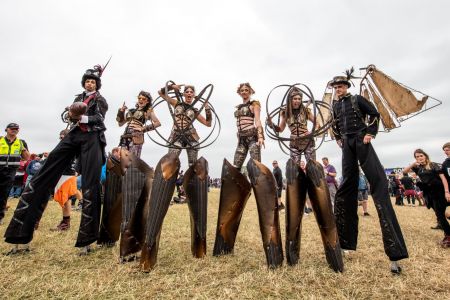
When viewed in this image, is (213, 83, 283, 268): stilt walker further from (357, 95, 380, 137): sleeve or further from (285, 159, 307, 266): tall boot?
(357, 95, 380, 137): sleeve

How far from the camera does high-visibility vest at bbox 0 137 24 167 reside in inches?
279

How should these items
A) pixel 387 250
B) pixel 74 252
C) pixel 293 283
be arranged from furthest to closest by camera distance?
pixel 74 252
pixel 387 250
pixel 293 283

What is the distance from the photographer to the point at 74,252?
409cm

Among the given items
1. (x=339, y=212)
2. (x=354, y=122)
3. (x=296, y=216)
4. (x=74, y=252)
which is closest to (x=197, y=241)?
(x=296, y=216)

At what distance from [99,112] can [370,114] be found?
175 inches

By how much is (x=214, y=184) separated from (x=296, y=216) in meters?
59.3

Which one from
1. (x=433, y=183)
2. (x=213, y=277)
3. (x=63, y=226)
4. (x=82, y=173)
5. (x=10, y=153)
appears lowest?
(x=213, y=277)

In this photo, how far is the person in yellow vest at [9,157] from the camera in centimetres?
698

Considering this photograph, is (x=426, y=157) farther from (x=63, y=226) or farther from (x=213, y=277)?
(x=63, y=226)

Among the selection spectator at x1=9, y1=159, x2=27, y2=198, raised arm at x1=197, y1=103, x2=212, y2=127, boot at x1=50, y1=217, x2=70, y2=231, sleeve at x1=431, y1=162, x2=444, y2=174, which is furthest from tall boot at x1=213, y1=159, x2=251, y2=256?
spectator at x1=9, y1=159, x2=27, y2=198

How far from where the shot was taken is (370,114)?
4.15 m

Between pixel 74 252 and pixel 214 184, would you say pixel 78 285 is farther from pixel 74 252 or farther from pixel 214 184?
pixel 214 184

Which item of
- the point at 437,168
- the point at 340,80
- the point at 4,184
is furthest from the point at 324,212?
the point at 4,184

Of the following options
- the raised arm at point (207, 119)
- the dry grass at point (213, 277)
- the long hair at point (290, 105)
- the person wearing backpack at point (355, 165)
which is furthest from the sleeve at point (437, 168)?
the raised arm at point (207, 119)
